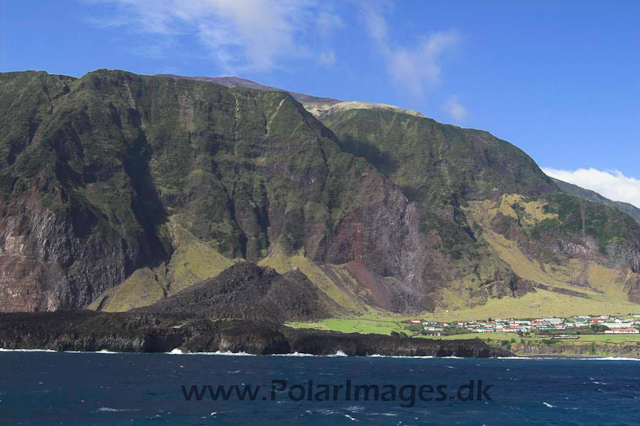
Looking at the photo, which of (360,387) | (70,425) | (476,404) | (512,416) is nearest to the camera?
(70,425)

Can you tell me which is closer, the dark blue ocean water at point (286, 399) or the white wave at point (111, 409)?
the dark blue ocean water at point (286, 399)

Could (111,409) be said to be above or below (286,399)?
below

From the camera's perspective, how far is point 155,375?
17400 centimetres

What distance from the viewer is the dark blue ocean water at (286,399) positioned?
11500 centimetres

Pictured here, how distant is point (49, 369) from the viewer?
184 meters

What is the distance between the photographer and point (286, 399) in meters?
135

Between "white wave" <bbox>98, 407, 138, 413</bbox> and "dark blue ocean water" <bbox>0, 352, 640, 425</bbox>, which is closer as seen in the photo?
"dark blue ocean water" <bbox>0, 352, 640, 425</bbox>

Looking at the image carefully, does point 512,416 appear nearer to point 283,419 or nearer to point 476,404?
point 476,404

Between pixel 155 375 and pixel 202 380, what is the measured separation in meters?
15.6

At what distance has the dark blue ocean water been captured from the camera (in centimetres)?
11500

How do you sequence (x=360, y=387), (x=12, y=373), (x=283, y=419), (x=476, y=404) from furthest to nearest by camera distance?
(x=12, y=373)
(x=360, y=387)
(x=476, y=404)
(x=283, y=419)

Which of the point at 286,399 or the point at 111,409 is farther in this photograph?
the point at 286,399

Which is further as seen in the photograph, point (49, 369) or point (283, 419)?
point (49, 369)

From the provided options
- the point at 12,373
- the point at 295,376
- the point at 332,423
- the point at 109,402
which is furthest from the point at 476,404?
the point at 12,373
